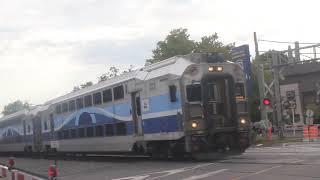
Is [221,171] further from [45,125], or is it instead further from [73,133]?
[45,125]

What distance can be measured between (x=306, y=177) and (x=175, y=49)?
51.7 m

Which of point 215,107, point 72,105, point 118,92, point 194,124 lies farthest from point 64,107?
point 194,124

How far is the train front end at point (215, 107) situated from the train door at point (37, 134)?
19830 mm

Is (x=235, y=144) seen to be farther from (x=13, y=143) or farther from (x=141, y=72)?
(x=13, y=143)

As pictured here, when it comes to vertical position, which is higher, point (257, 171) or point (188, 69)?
point (188, 69)

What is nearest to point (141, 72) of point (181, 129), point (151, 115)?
point (151, 115)

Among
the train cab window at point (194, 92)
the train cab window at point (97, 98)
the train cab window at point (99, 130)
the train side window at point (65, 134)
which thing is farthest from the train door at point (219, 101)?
the train side window at point (65, 134)

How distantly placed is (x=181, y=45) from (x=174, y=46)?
77 cm

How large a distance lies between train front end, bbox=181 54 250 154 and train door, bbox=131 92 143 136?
11.0 ft

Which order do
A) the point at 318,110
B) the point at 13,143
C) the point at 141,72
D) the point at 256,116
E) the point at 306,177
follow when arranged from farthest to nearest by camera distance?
the point at 256,116 → the point at 318,110 → the point at 13,143 → the point at 141,72 → the point at 306,177

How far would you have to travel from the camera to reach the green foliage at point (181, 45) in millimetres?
63688

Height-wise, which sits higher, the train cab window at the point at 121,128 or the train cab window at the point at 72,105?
the train cab window at the point at 72,105

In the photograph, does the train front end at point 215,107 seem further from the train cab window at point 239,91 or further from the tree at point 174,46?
the tree at point 174,46

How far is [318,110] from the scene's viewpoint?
61.9m
